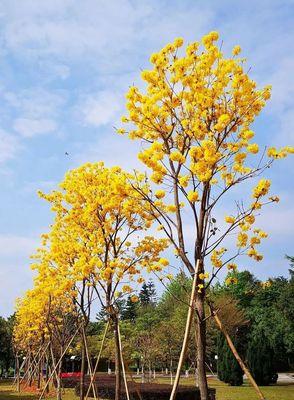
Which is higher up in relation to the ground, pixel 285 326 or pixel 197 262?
pixel 285 326

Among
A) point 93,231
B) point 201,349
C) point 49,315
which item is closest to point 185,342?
point 201,349

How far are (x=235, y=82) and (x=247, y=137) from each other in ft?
2.41

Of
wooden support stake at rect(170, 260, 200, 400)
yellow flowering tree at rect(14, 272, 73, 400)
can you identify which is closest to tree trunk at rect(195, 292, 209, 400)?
wooden support stake at rect(170, 260, 200, 400)

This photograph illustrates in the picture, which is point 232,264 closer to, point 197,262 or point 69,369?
point 197,262

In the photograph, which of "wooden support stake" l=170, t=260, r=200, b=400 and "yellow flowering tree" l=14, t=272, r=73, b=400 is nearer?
"wooden support stake" l=170, t=260, r=200, b=400

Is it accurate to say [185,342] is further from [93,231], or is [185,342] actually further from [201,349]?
[93,231]

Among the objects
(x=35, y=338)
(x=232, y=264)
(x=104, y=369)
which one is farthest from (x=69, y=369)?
(x=232, y=264)

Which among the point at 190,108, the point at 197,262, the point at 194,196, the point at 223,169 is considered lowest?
the point at 197,262

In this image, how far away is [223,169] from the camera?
20.3 feet

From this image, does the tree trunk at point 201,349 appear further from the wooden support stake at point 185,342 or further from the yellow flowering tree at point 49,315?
the yellow flowering tree at point 49,315

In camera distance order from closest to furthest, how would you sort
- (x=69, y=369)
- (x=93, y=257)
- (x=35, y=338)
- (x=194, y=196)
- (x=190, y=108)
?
1. (x=194, y=196)
2. (x=190, y=108)
3. (x=93, y=257)
4. (x=35, y=338)
5. (x=69, y=369)

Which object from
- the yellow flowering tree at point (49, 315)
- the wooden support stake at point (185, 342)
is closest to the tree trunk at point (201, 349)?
the wooden support stake at point (185, 342)

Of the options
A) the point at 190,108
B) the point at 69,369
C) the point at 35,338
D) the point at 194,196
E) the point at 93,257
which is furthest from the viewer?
the point at 69,369

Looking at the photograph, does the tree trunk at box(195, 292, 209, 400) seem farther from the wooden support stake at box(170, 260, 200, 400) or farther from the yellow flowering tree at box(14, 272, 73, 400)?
the yellow flowering tree at box(14, 272, 73, 400)
